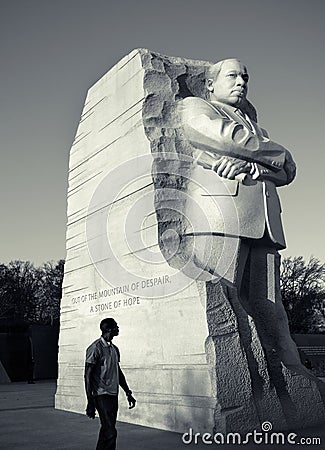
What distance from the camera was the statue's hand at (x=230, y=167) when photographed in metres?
6.74

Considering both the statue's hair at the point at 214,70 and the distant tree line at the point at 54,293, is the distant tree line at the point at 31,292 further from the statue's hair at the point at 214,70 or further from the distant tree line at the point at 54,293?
the statue's hair at the point at 214,70

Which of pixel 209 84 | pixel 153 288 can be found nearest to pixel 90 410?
pixel 153 288

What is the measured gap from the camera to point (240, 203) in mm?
6699

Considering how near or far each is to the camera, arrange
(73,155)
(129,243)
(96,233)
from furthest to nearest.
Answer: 1. (73,155)
2. (96,233)
3. (129,243)

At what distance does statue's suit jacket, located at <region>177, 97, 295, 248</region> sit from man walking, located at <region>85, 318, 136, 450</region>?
2392mm

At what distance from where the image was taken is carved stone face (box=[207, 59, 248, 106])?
7176 mm

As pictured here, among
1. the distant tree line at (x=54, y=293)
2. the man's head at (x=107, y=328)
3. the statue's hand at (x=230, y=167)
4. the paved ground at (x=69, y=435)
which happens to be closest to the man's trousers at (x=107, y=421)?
the man's head at (x=107, y=328)

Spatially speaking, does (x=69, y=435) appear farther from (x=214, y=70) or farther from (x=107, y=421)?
(x=214, y=70)

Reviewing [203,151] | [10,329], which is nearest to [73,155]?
[203,151]

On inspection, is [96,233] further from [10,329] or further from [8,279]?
[8,279]

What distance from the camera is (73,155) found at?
9.77m

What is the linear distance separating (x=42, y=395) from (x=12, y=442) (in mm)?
6450

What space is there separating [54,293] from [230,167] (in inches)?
1161

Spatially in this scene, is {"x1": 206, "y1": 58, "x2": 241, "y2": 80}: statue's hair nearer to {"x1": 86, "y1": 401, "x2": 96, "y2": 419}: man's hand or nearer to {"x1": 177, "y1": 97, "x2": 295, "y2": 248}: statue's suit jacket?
{"x1": 177, "y1": 97, "x2": 295, "y2": 248}: statue's suit jacket
